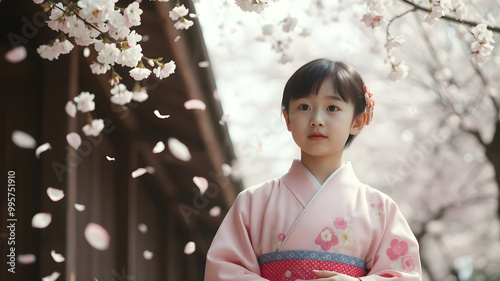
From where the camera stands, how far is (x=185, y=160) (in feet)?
18.1

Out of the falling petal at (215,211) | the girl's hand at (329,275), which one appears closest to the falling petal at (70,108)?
the girl's hand at (329,275)

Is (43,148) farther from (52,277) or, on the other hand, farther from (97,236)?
(97,236)

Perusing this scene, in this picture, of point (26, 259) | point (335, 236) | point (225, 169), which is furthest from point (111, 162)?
point (335, 236)

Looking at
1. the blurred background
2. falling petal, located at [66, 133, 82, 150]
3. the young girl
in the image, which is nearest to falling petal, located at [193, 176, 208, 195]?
the blurred background

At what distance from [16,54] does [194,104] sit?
127cm

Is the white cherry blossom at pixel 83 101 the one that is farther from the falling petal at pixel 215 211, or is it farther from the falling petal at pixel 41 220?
the falling petal at pixel 215 211

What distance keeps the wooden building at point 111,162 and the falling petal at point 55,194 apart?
0.09 ft

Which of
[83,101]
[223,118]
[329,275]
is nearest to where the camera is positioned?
[329,275]

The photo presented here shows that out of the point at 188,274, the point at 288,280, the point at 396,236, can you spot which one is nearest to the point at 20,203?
the point at 288,280

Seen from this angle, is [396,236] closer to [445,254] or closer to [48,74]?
[48,74]

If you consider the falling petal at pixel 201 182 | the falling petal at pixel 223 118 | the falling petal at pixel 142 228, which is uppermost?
the falling petal at pixel 223 118

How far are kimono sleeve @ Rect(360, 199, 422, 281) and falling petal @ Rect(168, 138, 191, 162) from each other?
278 cm

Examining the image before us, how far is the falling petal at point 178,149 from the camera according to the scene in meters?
5.40

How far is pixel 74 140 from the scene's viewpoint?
399 centimetres
